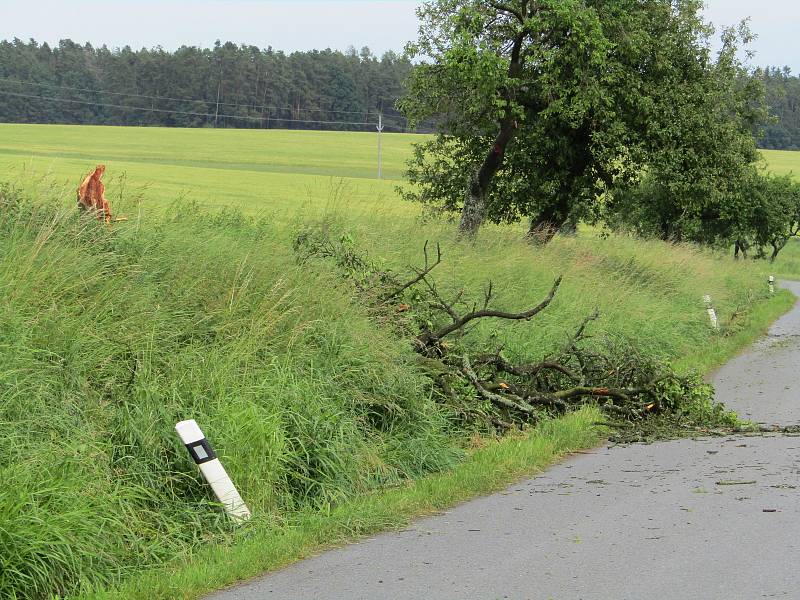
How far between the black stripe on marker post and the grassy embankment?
264mm

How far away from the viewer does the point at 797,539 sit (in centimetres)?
629

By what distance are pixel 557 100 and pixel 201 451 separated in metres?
20.7

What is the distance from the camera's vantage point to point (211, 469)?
21.3 ft

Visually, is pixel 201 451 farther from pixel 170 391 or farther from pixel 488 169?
pixel 488 169

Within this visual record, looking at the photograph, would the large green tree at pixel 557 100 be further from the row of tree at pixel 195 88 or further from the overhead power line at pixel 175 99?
the overhead power line at pixel 175 99

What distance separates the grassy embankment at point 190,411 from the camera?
224 inches

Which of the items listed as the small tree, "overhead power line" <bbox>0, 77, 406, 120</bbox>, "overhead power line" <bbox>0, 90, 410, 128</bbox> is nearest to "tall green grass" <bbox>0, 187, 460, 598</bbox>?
the small tree

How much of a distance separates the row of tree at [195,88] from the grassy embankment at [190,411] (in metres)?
105

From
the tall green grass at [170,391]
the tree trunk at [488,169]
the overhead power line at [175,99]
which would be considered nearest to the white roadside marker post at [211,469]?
the tall green grass at [170,391]

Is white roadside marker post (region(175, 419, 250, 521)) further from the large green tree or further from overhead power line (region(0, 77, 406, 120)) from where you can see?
overhead power line (region(0, 77, 406, 120))

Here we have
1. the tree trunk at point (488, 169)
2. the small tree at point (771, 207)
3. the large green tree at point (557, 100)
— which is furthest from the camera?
the small tree at point (771, 207)

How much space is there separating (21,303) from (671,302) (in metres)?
16.9

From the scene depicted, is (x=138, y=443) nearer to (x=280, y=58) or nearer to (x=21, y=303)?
(x=21, y=303)

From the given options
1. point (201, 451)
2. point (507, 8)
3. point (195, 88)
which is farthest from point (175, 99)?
point (201, 451)
